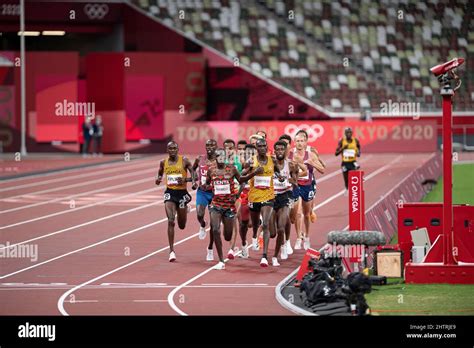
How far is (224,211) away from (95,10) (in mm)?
39342

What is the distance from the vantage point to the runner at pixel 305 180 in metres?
23.8

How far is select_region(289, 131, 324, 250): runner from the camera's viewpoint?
23.8 m

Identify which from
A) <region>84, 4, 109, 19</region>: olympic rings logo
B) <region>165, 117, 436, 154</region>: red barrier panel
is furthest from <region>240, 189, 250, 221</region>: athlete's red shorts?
<region>84, 4, 109, 19</region>: olympic rings logo

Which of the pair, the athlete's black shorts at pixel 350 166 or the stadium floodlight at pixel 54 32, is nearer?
the athlete's black shorts at pixel 350 166

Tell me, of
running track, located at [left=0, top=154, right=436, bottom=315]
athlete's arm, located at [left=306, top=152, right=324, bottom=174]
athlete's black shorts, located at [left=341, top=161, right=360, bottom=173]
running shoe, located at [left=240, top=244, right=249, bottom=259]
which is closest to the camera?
running track, located at [left=0, top=154, right=436, bottom=315]

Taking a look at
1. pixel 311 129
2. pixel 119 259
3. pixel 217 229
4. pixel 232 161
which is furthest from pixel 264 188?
pixel 311 129

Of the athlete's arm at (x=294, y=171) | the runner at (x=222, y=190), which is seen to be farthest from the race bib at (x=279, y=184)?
the runner at (x=222, y=190)

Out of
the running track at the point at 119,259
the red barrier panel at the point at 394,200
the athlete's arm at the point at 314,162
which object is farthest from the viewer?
the athlete's arm at the point at 314,162

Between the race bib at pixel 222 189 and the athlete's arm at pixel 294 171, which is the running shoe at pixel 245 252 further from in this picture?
the race bib at pixel 222 189

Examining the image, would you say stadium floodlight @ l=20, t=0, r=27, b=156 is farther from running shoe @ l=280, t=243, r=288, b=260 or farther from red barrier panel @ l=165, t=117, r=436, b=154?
running shoe @ l=280, t=243, r=288, b=260

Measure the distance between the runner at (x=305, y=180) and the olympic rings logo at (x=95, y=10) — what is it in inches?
1427

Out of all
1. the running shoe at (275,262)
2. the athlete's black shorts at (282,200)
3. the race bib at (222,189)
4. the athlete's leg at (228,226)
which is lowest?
the running shoe at (275,262)

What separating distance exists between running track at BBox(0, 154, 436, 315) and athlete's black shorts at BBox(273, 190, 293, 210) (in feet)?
3.28
